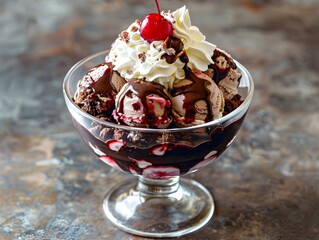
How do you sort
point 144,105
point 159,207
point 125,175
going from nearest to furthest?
point 144,105 < point 159,207 < point 125,175

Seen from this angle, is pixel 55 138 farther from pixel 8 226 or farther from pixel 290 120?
pixel 290 120

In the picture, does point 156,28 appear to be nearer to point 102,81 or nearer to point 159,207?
point 102,81

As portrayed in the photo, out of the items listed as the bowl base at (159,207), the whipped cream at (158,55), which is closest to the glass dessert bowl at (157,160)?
the bowl base at (159,207)

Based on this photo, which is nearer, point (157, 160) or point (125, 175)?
point (157, 160)

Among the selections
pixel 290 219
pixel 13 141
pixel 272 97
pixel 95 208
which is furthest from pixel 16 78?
→ pixel 290 219

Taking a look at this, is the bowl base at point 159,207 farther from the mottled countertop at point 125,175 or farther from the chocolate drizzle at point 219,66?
the chocolate drizzle at point 219,66

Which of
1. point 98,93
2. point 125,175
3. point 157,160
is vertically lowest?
point 125,175

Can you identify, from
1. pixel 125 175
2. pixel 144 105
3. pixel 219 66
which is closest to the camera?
pixel 144 105

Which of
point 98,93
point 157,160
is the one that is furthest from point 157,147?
point 98,93
